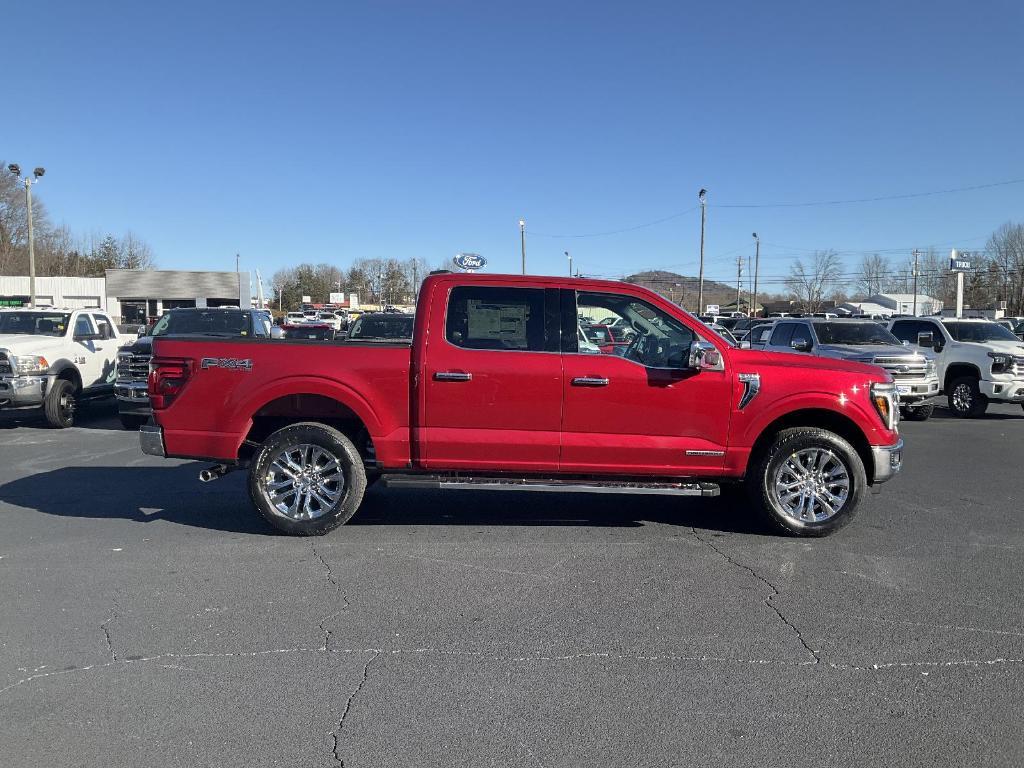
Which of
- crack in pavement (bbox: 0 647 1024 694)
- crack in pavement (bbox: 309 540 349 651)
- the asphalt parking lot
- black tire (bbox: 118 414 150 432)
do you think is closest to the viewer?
the asphalt parking lot

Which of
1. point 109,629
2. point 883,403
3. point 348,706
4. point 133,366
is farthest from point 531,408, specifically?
point 133,366

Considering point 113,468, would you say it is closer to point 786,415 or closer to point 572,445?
point 572,445

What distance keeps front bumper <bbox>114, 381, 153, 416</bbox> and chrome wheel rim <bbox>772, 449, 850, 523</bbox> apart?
8914 mm

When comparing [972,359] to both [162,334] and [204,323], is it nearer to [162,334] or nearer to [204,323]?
[204,323]

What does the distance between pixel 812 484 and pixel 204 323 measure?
1042 cm

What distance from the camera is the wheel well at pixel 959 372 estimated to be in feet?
47.7

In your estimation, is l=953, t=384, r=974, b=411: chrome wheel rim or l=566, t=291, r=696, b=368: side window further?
l=953, t=384, r=974, b=411: chrome wheel rim

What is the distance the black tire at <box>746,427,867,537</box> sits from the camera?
6164 millimetres

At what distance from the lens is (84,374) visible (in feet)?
42.1

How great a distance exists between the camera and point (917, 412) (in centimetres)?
1405

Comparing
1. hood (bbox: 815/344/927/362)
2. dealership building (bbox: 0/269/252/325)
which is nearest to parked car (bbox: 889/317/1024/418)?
hood (bbox: 815/344/927/362)

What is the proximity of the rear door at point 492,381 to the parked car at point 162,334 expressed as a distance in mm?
5802

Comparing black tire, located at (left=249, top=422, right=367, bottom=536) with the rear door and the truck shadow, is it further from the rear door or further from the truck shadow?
the rear door

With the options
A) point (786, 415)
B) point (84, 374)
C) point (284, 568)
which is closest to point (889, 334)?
point (786, 415)
